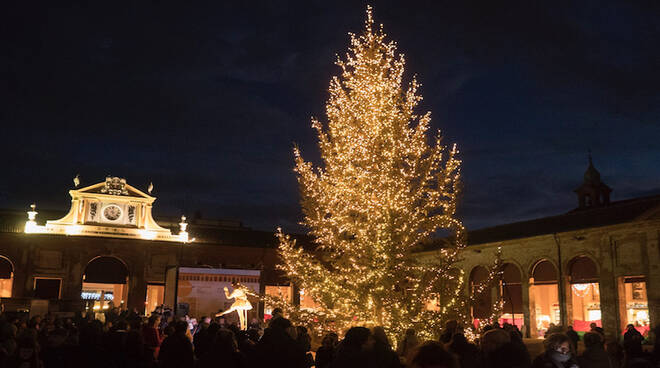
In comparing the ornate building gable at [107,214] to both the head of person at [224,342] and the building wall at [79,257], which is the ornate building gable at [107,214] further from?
the head of person at [224,342]

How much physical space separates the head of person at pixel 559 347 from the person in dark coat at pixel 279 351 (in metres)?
2.30

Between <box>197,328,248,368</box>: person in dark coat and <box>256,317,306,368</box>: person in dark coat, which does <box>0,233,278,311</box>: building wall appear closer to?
<box>197,328,248,368</box>: person in dark coat

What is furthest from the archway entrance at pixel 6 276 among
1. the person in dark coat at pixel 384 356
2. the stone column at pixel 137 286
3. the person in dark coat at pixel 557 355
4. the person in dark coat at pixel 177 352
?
the person in dark coat at pixel 557 355

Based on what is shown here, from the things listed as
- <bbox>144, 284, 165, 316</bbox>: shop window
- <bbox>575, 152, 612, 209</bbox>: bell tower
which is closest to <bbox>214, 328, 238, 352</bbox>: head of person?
<bbox>144, 284, 165, 316</bbox>: shop window

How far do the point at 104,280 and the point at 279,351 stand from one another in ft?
94.2

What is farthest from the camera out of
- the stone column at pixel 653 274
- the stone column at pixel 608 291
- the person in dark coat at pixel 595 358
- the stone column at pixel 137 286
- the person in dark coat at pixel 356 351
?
the stone column at pixel 137 286

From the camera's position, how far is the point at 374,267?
14469mm

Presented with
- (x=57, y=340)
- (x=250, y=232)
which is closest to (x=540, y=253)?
(x=250, y=232)

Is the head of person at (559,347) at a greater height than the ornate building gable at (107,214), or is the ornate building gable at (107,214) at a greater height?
the ornate building gable at (107,214)

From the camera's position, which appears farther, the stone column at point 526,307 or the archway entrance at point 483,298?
the archway entrance at point 483,298

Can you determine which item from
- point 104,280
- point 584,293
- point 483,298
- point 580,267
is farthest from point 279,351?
point 104,280

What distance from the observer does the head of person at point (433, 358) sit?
2906mm

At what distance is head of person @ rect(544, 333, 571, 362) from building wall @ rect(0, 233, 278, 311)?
2513 cm

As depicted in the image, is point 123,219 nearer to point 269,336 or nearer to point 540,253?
point 540,253
